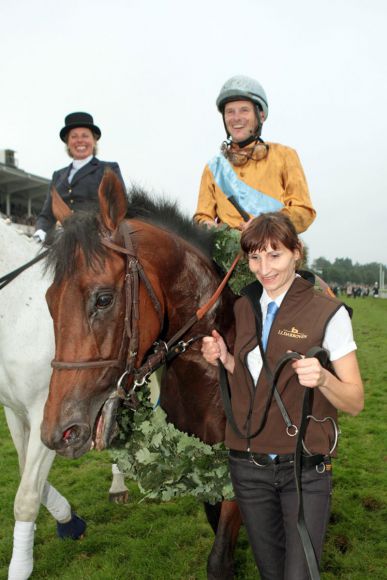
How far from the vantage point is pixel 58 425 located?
208 centimetres

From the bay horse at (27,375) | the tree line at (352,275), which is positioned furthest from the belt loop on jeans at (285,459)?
the tree line at (352,275)

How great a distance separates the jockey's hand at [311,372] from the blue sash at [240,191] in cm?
184

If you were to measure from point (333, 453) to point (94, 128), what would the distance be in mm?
3966

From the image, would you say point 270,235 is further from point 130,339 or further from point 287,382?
point 130,339

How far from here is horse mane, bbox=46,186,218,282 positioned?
88.0 inches

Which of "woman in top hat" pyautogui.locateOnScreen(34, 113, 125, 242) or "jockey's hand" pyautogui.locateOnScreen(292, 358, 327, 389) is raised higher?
"woman in top hat" pyautogui.locateOnScreen(34, 113, 125, 242)

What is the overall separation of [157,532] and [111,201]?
3.25m

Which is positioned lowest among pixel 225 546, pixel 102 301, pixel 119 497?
pixel 119 497

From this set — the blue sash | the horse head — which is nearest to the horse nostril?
the horse head

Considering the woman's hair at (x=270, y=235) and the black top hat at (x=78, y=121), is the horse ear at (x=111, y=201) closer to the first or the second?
the woman's hair at (x=270, y=235)

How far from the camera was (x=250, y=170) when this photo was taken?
3.50 meters

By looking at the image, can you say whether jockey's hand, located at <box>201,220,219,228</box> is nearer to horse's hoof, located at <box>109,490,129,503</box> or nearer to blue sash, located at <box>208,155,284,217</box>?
blue sash, located at <box>208,155,284,217</box>

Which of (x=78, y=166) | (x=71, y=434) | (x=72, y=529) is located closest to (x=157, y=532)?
(x=72, y=529)

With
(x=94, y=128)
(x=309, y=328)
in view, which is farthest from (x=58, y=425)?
(x=94, y=128)
